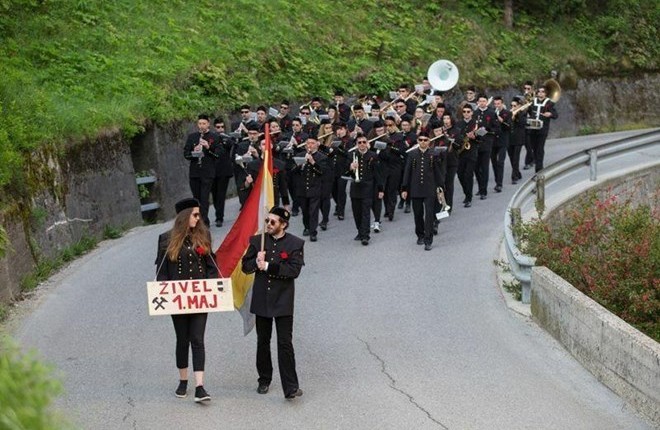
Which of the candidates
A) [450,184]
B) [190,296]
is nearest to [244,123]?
[450,184]

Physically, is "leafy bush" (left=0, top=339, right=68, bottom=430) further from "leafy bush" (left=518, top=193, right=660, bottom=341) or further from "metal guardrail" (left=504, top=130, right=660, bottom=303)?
"metal guardrail" (left=504, top=130, right=660, bottom=303)

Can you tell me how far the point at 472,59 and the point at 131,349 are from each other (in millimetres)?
22451

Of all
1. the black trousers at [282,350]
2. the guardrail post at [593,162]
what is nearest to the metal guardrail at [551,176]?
the guardrail post at [593,162]

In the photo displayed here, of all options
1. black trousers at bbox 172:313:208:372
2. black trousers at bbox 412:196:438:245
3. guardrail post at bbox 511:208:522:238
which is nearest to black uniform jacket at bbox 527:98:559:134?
black trousers at bbox 412:196:438:245

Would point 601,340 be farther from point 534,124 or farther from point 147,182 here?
point 534,124

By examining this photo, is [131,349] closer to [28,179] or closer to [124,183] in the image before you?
[28,179]

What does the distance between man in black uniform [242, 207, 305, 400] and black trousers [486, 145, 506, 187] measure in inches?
513

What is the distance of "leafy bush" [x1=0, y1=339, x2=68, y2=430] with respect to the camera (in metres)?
2.36

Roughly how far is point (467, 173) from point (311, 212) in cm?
403

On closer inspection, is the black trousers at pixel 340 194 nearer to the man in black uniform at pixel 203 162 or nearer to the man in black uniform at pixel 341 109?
the man in black uniform at pixel 203 162

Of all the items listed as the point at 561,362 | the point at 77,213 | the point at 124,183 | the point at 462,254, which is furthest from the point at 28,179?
the point at 561,362

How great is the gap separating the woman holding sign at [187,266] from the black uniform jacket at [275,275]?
36 cm

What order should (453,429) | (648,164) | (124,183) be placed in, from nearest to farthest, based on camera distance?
1. (453,429)
2. (124,183)
3. (648,164)

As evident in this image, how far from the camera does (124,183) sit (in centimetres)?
1906
